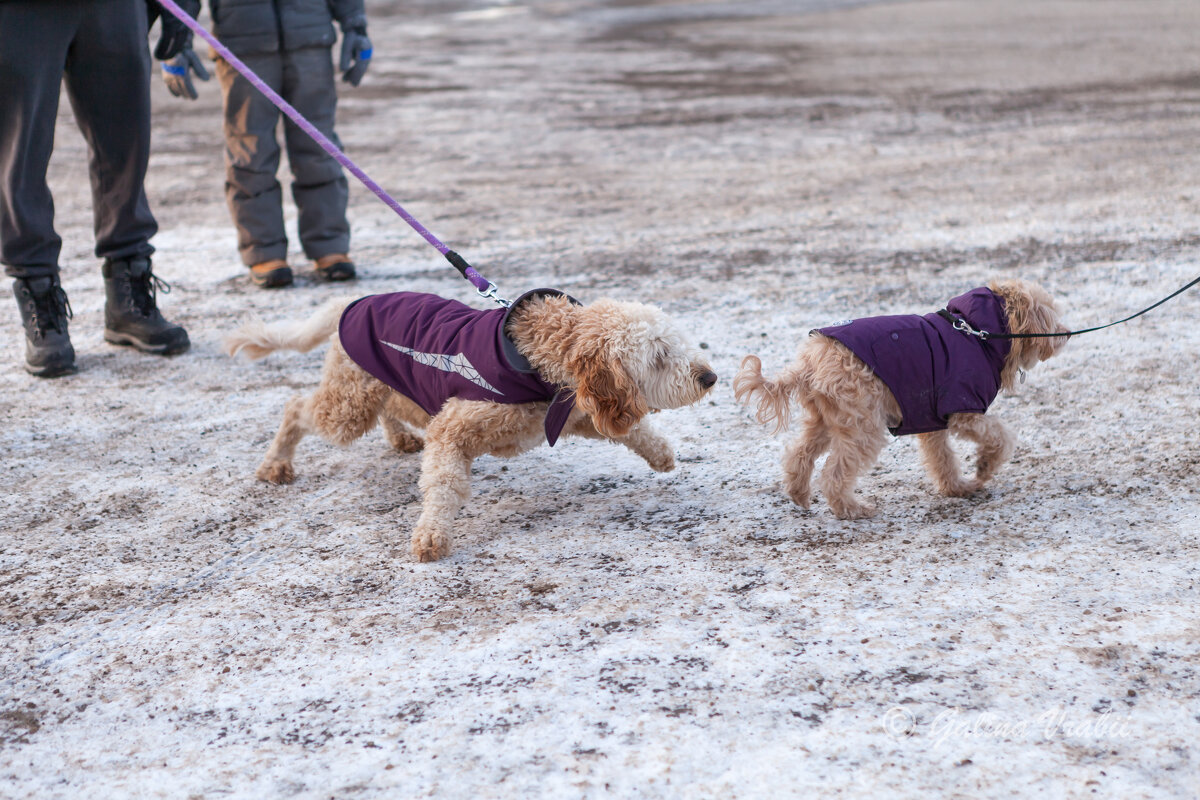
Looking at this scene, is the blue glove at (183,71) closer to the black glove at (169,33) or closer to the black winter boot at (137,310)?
the black glove at (169,33)

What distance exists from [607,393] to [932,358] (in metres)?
1.09

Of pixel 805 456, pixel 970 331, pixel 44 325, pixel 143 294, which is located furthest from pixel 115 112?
pixel 970 331

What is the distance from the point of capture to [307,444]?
15.1 feet

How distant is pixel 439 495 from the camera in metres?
3.55

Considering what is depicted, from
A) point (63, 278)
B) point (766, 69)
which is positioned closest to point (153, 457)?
point (63, 278)

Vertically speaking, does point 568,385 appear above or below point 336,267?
above

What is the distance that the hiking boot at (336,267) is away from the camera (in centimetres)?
671

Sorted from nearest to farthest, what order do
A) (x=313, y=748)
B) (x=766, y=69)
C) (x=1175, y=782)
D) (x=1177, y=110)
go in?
(x=1175, y=782) → (x=313, y=748) → (x=1177, y=110) → (x=766, y=69)

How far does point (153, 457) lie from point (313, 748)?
7.47 ft

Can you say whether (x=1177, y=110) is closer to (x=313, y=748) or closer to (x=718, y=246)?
(x=718, y=246)

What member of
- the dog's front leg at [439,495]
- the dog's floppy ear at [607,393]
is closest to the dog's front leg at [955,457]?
the dog's floppy ear at [607,393]

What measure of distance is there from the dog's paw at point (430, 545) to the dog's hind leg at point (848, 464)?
1.32 m

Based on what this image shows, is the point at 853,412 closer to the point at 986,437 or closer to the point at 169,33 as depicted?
the point at 986,437

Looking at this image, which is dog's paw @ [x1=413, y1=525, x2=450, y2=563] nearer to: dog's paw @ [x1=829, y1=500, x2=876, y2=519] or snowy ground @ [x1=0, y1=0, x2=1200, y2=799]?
snowy ground @ [x1=0, y1=0, x2=1200, y2=799]
